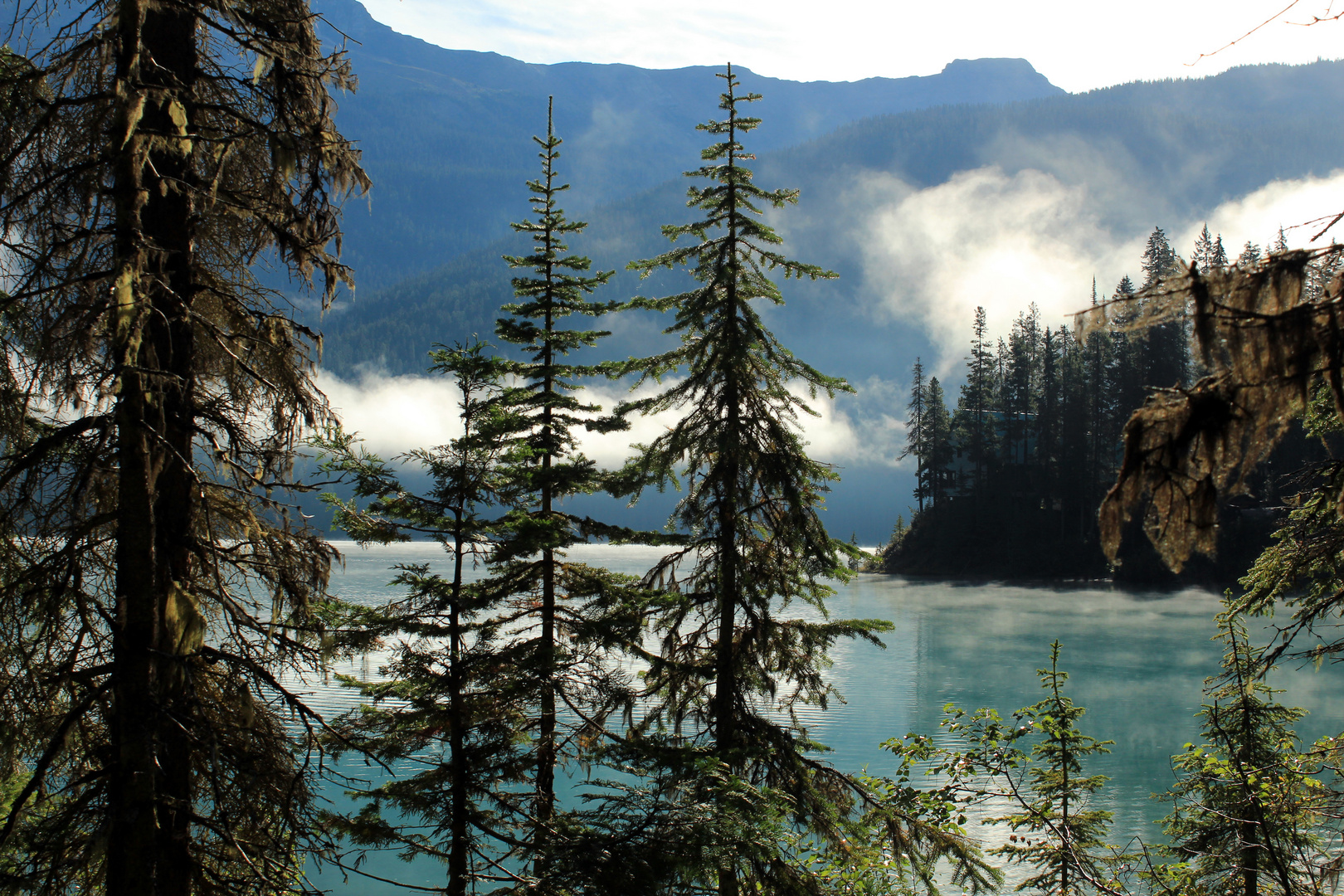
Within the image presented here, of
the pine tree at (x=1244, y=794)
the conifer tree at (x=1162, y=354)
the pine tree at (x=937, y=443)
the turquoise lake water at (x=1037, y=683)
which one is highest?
the conifer tree at (x=1162, y=354)

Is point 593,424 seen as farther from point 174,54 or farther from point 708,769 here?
point 174,54

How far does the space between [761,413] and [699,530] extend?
76.1 inches

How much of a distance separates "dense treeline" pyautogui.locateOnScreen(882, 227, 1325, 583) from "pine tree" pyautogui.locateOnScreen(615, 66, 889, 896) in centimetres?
5263

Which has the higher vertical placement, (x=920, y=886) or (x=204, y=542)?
(x=204, y=542)

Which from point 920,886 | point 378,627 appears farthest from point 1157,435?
point 920,886

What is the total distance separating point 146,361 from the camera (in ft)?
15.4

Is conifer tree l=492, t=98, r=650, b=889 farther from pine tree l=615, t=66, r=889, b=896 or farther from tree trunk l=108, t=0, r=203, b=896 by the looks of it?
tree trunk l=108, t=0, r=203, b=896

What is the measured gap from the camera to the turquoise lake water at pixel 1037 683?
24.5 m

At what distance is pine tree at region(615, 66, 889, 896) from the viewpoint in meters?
11.6

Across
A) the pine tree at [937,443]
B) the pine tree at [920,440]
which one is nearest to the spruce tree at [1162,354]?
the pine tree at [937,443]

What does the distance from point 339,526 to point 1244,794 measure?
34.3 feet

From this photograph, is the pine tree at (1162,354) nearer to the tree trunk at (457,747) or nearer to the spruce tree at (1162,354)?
the spruce tree at (1162,354)

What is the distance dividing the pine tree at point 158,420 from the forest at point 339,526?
0.10 ft

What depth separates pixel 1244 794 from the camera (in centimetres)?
956
